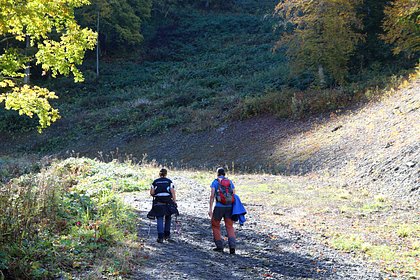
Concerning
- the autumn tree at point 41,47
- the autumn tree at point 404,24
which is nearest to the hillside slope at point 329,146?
the autumn tree at point 404,24

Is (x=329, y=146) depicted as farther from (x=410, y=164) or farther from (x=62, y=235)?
(x=62, y=235)

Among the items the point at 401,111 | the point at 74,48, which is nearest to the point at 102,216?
the point at 74,48

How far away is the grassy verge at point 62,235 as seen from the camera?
5715 mm

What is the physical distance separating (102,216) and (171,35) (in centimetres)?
5000

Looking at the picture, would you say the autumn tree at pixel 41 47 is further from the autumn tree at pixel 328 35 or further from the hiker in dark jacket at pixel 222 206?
the autumn tree at pixel 328 35

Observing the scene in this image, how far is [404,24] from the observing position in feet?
75.5

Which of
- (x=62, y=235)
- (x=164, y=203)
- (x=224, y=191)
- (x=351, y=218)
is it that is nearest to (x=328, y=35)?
(x=351, y=218)

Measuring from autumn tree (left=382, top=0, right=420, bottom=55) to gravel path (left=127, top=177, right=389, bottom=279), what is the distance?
53.4ft

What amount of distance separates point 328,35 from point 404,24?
392 centimetres

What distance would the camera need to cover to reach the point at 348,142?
59.5ft

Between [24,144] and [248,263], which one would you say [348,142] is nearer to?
[248,263]

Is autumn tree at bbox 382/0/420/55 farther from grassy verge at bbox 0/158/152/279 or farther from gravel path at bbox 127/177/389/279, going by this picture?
grassy verge at bbox 0/158/152/279

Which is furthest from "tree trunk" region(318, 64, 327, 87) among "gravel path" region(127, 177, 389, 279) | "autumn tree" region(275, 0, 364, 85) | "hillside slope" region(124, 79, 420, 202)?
"gravel path" region(127, 177, 389, 279)

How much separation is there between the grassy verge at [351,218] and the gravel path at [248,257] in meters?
0.54
